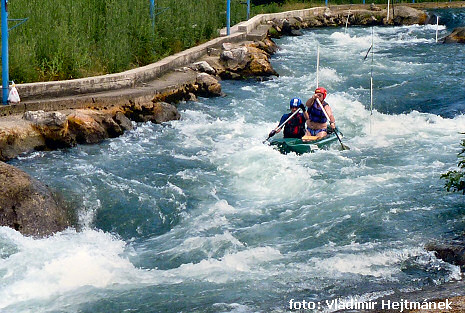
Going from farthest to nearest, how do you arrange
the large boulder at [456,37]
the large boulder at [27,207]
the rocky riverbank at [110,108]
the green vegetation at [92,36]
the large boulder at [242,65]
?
the large boulder at [456,37]
the large boulder at [242,65]
the green vegetation at [92,36]
the rocky riverbank at [110,108]
the large boulder at [27,207]

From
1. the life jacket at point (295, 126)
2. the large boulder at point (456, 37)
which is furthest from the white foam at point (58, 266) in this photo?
the large boulder at point (456, 37)

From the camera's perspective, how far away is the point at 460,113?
16203 mm

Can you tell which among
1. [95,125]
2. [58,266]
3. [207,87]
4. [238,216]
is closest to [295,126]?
[95,125]

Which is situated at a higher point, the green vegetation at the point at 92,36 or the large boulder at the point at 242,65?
the green vegetation at the point at 92,36

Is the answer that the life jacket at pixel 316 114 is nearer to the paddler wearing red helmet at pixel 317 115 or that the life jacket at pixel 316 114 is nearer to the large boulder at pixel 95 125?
the paddler wearing red helmet at pixel 317 115

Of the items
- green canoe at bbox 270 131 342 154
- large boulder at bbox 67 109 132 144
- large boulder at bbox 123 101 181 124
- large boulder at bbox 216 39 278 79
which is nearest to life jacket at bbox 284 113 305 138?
green canoe at bbox 270 131 342 154

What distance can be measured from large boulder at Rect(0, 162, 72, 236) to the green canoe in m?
4.44

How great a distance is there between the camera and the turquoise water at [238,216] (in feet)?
25.5

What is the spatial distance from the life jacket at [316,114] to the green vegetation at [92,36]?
4.56m

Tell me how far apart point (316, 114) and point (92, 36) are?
5817 mm

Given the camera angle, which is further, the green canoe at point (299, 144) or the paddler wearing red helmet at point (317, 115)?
the paddler wearing red helmet at point (317, 115)

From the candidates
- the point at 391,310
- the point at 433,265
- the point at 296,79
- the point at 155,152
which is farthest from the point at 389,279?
the point at 296,79

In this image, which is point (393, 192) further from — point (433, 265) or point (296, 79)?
point (296, 79)

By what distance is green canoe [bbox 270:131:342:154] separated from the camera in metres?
12.7
